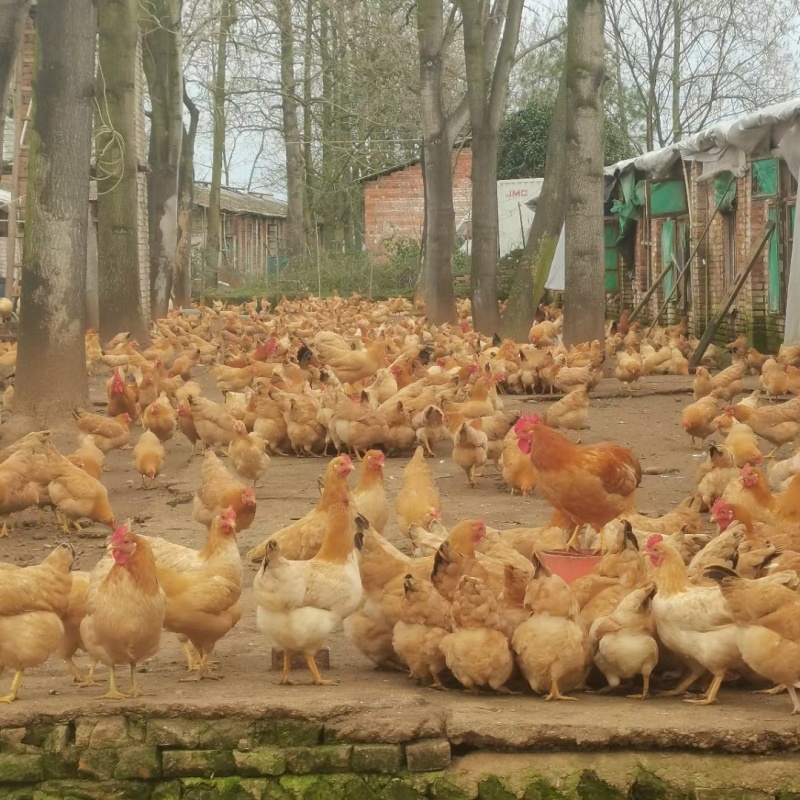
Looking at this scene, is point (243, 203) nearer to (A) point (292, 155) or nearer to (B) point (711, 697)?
(A) point (292, 155)

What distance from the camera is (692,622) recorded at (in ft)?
17.8

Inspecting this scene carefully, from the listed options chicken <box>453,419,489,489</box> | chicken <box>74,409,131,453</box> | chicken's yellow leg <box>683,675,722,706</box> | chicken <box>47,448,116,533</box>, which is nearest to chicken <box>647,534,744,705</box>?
chicken's yellow leg <box>683,675,722,706</box>

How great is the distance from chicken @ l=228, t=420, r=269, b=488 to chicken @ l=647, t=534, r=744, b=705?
498cm

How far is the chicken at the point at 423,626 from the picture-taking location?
18.6 feet

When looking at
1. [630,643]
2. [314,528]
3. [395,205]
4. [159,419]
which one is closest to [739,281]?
[159,419]

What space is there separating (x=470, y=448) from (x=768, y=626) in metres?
5.37

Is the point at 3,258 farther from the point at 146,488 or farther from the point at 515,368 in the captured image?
the point at 146,488

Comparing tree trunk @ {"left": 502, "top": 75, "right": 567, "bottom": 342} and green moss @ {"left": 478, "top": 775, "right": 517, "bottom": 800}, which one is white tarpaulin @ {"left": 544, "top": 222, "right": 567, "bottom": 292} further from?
green moss @ {"left": 478, "top": 775, "right": 517, "bottom": 800}

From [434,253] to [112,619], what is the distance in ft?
62.8

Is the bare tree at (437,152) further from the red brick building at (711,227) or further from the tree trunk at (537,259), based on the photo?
the red brick building at (711,227)

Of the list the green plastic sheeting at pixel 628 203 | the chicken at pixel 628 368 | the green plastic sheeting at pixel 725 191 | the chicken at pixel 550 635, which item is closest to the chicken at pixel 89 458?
the chicken at pixel 550 635

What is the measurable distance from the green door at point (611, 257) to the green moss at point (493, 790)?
75.5 feet

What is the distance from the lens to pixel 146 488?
10625mm

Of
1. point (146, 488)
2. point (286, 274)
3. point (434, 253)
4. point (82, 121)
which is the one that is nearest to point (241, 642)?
point (146, 488)
